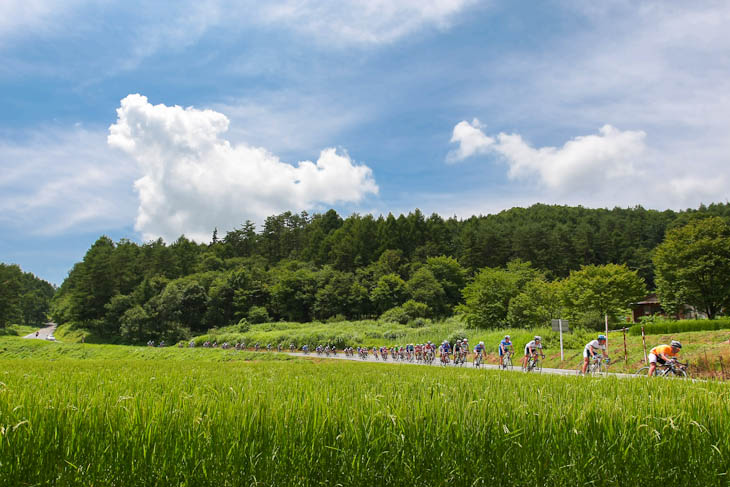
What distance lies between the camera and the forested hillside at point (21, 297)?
85250 mm

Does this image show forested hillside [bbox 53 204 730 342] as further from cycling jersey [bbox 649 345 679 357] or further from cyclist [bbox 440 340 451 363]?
cycling jersey [bbox 649 345 679 357]

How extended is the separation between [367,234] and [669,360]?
96919 mm

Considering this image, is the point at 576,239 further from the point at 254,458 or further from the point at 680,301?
the point at 254,458

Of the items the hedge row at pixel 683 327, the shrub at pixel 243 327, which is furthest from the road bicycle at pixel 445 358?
the shrub at pixel 243 327

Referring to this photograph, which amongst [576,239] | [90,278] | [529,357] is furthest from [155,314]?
[576,239]

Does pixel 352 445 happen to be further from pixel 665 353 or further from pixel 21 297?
pixel 21 297

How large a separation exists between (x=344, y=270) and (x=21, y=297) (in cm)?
8890

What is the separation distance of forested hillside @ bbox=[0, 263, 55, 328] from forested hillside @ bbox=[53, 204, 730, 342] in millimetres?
8578

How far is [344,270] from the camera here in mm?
98062

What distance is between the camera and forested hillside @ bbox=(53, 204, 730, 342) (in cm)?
7788

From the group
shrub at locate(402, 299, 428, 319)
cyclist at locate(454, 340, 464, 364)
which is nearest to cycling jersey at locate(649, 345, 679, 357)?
cyclist at locate(454, 340, 464, 364)

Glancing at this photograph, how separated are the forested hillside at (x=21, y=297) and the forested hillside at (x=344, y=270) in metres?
8.58

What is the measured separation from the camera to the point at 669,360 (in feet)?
37.2

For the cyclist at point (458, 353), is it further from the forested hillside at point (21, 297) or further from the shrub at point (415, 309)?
the forested hillside at point (21, 297)
